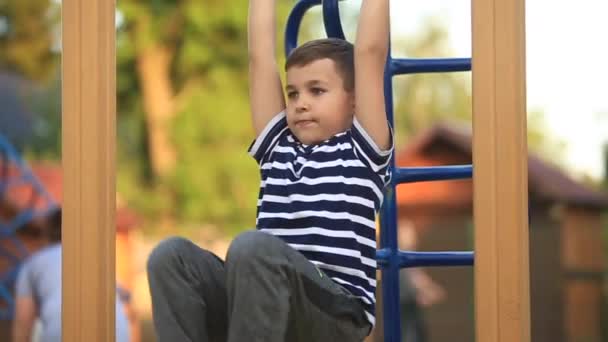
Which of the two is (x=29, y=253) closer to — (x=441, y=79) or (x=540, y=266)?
(x=540, y=266)

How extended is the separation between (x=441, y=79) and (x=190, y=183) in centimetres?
605

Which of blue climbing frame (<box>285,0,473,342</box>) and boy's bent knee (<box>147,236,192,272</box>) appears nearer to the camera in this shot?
boy's bent knee (<box>147,236,192,272</box>)

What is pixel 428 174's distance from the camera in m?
3.13

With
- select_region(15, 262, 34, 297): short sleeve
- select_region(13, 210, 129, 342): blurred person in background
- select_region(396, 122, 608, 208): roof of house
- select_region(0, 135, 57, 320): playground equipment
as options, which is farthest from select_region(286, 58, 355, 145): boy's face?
select_region(396, 122, 608, 208): roof of house

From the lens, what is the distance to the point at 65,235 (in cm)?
207

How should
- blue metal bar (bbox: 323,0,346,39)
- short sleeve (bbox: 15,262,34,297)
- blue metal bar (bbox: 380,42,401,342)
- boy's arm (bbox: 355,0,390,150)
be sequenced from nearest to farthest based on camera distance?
boy's arm (bbox: 355,0,390,150) → blue metal bar (bbox: 323,0,346,39) → blue metal bar (bbox: 380,42,401,342) → short sleeve (bbox: 15,262,34,297)

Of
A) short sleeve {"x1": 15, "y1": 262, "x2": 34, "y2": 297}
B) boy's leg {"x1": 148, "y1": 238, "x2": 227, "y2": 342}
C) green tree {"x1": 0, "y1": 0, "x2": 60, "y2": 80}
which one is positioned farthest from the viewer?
green tree {"x1": 0, "y1": 0, "x2": 60, "y2": 80}

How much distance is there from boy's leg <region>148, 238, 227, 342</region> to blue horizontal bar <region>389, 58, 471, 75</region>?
4.06 ft

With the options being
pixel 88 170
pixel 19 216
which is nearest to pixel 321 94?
pixel 88 170

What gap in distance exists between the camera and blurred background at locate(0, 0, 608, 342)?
10.6 meters

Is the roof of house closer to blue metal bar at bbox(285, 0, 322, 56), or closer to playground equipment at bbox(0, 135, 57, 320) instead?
playground equipment at bbox(0, 135, 57, 320)

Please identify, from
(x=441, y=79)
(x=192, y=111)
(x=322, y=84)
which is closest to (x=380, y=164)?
(x=322, y=84)

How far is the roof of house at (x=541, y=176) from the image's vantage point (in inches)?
404

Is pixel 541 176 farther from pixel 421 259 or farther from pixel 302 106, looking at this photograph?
pixel 302 106
